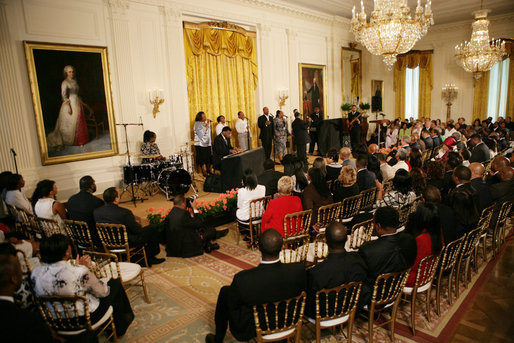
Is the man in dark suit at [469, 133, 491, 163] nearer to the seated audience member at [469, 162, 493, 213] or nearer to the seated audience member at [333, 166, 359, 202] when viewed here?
the seated audience member at [469, 162, 493, 213]

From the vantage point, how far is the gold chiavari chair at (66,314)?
2503mm

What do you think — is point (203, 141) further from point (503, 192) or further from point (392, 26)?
point (503, 192)

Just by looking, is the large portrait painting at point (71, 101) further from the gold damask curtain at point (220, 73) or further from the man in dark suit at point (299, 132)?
the man in dark suit at point (299, 132)

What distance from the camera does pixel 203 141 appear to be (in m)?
9.32

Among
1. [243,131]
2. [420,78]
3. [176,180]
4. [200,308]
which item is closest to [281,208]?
[200,308]

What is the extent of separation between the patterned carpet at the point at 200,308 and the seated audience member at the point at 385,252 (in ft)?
2.05

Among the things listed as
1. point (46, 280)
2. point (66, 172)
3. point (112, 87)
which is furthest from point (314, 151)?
point (46, 280)

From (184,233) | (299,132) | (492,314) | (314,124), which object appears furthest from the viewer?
(314,124)

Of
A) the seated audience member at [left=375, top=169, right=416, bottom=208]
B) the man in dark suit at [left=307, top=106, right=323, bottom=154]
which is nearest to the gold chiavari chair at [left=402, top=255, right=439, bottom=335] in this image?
the seated audience member at [left=375, top=169, right=416, bottom=208]

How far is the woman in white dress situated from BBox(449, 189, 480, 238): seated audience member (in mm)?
7211

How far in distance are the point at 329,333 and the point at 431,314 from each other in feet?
3.68

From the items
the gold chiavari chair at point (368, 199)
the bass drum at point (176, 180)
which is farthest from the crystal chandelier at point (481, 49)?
the bass drum at point (176, 180)

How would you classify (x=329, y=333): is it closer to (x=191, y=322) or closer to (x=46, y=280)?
(x=191, y=322)

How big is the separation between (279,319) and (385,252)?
1056 millimetres
